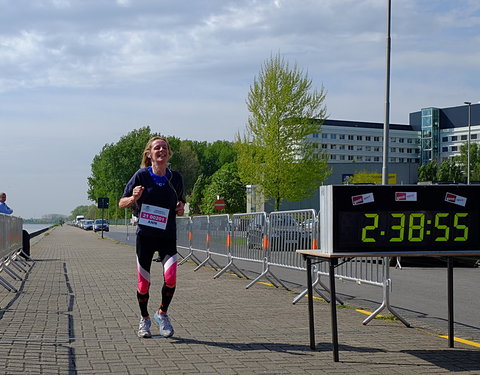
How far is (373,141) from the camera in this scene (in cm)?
14262

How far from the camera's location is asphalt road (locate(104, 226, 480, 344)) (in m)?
9.31

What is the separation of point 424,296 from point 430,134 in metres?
128

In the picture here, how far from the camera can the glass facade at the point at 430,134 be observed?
439 feet

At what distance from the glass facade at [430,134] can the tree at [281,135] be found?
317 ft

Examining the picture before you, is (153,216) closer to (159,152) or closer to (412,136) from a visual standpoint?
(159,152)

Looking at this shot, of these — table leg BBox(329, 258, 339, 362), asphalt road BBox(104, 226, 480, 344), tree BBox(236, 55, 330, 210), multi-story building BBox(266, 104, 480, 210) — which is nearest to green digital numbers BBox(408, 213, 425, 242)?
table leg BBox(329, 258, 339, 362)

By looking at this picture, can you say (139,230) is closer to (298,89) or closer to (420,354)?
(420,354)

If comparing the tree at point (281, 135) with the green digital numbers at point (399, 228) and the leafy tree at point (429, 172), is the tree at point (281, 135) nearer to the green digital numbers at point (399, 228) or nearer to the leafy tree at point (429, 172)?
the green digital numbers at point (399, 228)

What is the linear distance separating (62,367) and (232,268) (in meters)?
10.4

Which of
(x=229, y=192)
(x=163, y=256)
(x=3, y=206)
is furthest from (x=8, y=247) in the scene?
(x=229, y=192)

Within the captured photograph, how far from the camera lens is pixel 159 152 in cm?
770

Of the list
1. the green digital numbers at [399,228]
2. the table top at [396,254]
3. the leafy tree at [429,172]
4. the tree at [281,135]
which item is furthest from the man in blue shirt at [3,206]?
the leafy tree at [429,172]

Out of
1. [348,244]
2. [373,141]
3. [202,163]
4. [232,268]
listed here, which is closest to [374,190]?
[348,244]

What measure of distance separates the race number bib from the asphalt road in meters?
2.81
